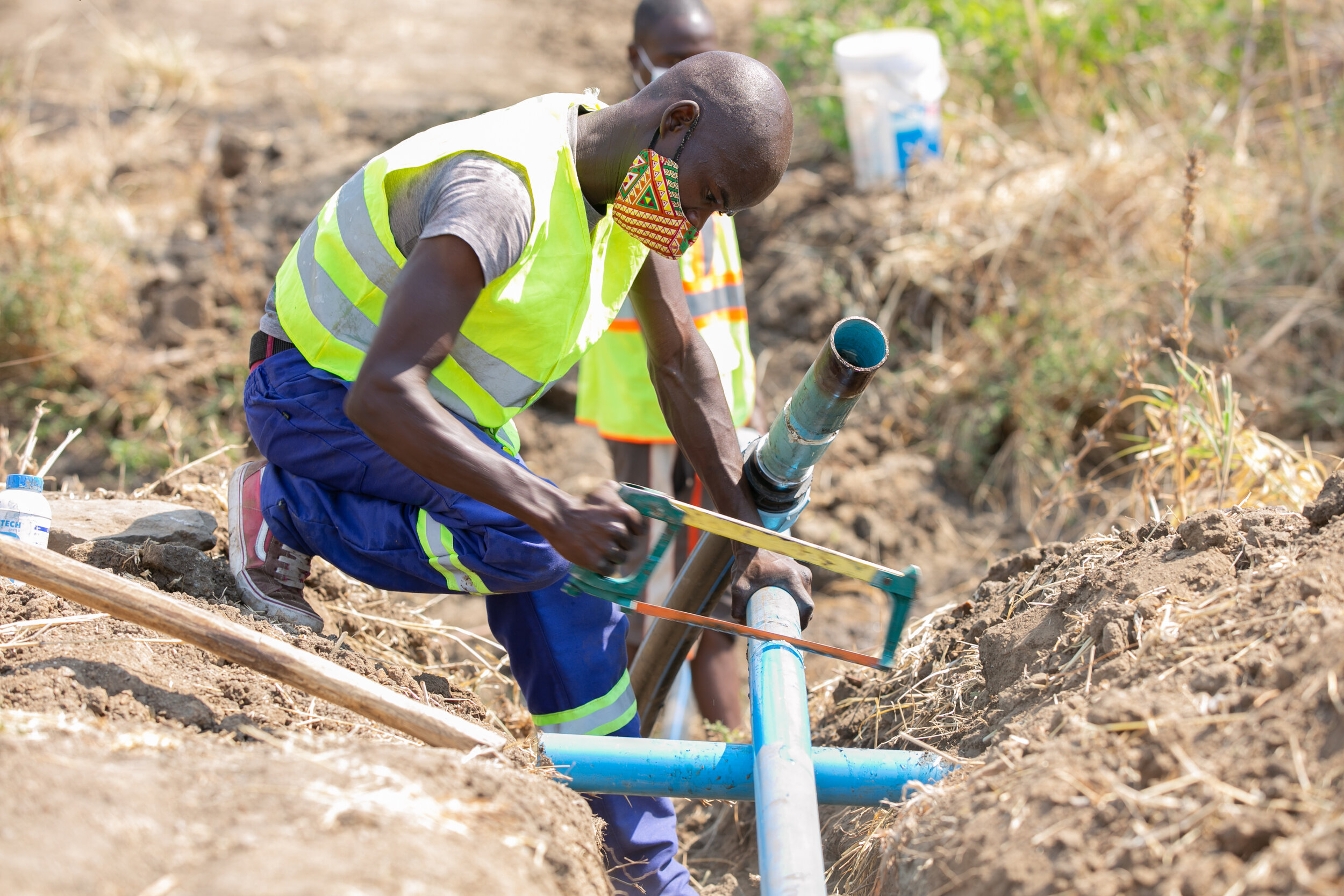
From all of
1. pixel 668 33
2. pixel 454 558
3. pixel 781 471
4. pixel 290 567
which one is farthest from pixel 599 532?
pixel 668 33

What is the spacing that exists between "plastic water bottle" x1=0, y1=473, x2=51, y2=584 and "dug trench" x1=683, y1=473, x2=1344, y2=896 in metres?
1.91

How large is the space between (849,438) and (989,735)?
124 inches

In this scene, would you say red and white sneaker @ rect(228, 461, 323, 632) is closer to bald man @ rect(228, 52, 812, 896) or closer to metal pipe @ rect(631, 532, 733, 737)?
bald man @ rect(228, 52, 812, 896)

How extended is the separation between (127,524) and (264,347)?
0.64 m

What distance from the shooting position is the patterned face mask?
7.04 ft

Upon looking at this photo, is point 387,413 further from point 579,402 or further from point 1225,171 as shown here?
point 1225,171

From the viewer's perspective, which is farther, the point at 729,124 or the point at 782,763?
the point at 729,124

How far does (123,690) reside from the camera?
189cm

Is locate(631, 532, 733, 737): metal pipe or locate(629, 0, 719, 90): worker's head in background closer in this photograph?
locate(631, 532, 733, 737): metal pipe

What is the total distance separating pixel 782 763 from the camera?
1801mm

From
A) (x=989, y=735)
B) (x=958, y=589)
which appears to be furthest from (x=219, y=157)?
(x=989, y=735)

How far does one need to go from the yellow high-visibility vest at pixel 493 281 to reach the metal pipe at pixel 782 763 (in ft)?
2.37

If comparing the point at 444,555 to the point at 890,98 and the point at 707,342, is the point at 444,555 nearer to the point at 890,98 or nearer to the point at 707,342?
the point at 707,342

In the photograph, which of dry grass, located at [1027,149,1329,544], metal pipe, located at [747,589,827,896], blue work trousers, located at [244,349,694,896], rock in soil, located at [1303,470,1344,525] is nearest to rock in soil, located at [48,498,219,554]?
blue work trousers, located at [244,349,694,896]
